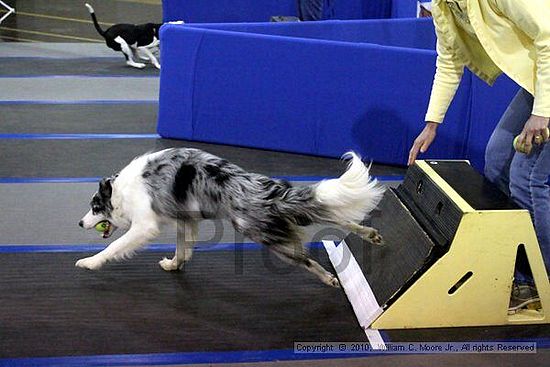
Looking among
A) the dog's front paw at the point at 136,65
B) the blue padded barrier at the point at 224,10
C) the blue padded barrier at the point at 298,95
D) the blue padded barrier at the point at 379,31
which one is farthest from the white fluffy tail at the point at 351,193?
the blue padded barrier at the point at 224,10

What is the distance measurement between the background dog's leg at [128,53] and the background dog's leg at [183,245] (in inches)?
181

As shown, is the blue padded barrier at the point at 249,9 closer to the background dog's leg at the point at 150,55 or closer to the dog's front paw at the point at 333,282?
the background dog's leg at the point at 150,55

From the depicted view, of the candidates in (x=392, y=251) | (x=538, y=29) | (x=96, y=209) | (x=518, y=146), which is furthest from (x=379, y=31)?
(x=538, y=29)

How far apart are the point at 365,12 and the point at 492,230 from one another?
19.9 feet

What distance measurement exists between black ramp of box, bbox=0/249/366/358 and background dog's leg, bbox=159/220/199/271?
0.04 m

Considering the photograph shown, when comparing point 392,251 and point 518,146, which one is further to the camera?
point 392,251

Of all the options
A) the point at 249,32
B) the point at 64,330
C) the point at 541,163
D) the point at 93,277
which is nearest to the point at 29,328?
the point at 64,330

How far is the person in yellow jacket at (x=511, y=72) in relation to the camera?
2.61 m

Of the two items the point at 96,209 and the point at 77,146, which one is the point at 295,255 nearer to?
the point at 96,209

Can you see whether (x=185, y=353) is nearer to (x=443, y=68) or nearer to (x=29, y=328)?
(x=29, y=328)

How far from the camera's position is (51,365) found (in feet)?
9.22

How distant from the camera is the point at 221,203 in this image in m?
3.25

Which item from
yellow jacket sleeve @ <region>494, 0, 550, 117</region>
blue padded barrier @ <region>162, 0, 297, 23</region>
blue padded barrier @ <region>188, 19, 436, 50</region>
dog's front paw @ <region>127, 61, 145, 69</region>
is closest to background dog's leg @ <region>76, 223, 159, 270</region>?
yellow jacket sleeve @ <region>494, 0, 550, 117</region>

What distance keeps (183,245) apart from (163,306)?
0.36 meters
